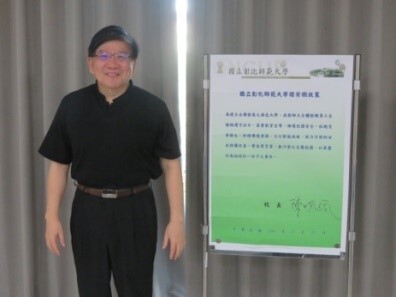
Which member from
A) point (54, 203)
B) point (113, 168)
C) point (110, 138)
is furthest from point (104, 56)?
point (54, 203)

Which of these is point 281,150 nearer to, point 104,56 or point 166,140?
point 166,140

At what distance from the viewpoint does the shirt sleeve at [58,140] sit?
6.08 feet

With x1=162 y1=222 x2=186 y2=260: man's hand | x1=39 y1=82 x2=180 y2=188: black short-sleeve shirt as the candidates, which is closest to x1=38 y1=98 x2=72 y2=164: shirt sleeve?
x1=39 y1=82 x2=180 y2=188: black short-sleeve shirt

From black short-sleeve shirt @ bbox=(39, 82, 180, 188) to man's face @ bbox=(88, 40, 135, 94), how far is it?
85mm

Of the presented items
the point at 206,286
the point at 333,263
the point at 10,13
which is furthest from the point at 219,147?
the point at 10,13

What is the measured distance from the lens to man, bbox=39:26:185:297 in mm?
1797

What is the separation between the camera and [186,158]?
2.34 m

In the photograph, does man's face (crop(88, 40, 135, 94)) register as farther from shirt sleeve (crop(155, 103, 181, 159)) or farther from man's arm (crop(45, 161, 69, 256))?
man's arm (crop(45, 161, 69, 256))

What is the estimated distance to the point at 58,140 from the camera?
1.86 m

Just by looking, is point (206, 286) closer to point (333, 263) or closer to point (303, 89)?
point (333, 263)

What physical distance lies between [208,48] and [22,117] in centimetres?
101

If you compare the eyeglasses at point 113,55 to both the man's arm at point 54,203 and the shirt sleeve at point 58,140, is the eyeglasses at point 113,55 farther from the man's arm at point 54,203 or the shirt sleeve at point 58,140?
the man's arm at point 54,203
